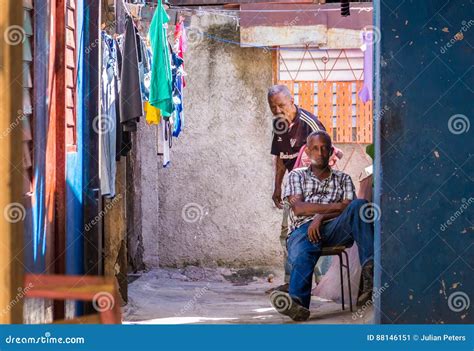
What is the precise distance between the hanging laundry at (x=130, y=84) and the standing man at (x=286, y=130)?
225 cm

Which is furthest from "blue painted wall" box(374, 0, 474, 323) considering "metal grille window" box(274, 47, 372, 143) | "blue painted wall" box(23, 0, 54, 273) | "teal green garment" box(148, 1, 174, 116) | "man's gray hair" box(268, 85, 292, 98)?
"metal grille window" box(274, 47, 372, 143)

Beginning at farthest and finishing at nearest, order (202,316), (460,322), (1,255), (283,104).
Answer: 1. (283,104)
2. (202,316)
3. (460,322)
4. (1,255)

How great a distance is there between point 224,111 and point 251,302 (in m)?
3.00

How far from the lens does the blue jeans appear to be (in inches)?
316

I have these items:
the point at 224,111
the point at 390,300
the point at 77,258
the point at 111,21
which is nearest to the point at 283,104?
the point at 224,111

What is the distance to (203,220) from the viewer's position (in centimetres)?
1197

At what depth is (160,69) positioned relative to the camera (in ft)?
29.2

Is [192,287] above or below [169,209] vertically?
below

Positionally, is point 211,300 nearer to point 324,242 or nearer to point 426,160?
point 324,242

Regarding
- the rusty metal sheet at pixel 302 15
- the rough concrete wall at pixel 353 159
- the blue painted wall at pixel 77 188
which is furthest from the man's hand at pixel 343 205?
the rusty metal sheet at pixel 302 15

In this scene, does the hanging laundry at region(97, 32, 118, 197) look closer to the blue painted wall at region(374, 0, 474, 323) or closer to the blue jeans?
the blue jeans

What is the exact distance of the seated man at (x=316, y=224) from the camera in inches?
319

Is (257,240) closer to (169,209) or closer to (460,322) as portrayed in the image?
(169,209)

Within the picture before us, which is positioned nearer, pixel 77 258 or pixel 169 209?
pixel 77 258
